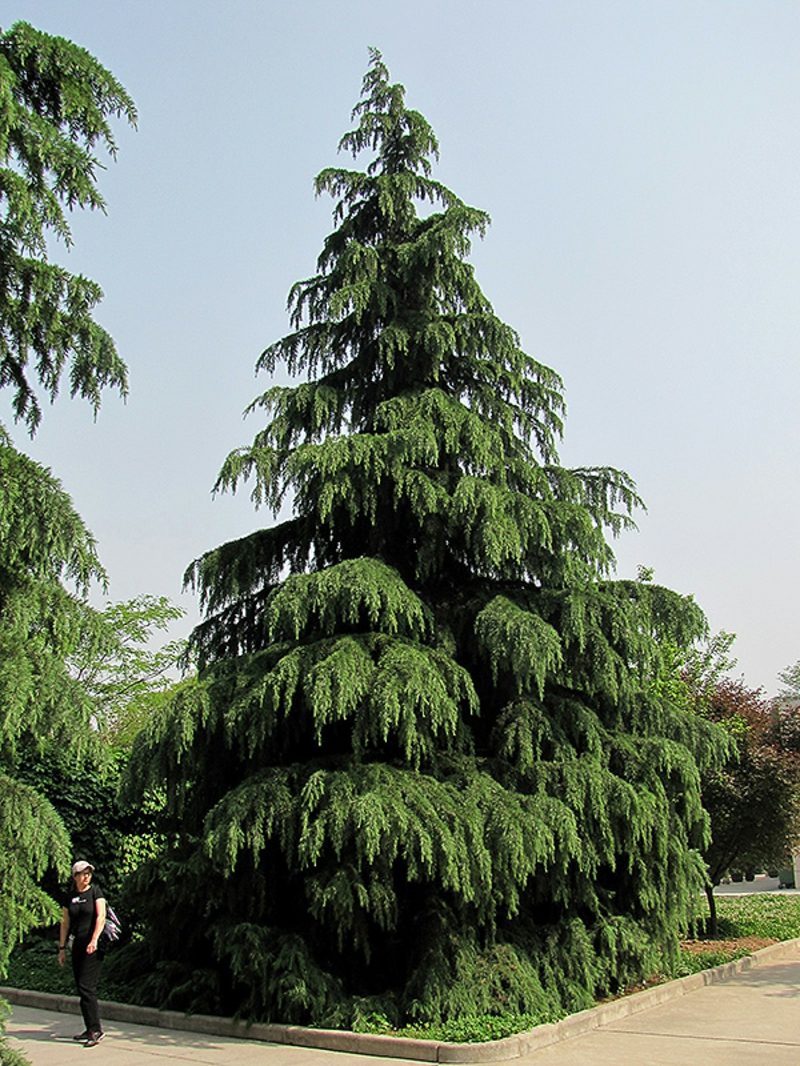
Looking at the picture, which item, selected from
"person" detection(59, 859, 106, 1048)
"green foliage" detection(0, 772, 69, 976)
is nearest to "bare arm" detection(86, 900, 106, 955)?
"person" detection(59, 859, 106, 1048)

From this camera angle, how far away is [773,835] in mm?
15492

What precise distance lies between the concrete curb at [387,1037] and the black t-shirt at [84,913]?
114 cm

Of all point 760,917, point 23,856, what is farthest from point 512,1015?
point 760,917

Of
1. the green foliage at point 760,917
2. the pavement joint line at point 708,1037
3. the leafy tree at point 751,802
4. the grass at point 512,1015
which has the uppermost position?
the leafy tree at point 751,802

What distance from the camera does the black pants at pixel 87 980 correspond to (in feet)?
28.9

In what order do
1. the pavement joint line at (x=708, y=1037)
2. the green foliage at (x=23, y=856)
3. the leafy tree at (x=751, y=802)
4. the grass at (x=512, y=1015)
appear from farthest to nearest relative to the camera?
1. the leafy tree at (x=751, y=802)
2. the grass at (x=512, y=1015)
3. the pavement joint line at (x=708, y=1037)
4. the green foliage at (x=23, y=856)

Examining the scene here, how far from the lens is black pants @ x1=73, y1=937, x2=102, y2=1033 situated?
880 centimetres

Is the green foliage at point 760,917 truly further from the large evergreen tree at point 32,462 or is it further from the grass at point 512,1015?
the large evergreen tree at point 32,462

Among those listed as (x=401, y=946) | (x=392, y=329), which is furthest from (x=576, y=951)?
(x=392, y=329)

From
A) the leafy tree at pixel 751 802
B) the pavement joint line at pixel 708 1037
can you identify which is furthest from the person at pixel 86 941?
the leafy tree at pixel 751 802

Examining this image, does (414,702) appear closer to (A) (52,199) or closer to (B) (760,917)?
(A) (52,199)

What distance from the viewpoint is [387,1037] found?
829 cm

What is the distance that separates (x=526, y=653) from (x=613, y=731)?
1.90 m

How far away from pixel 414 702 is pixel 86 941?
3507 millimetres
